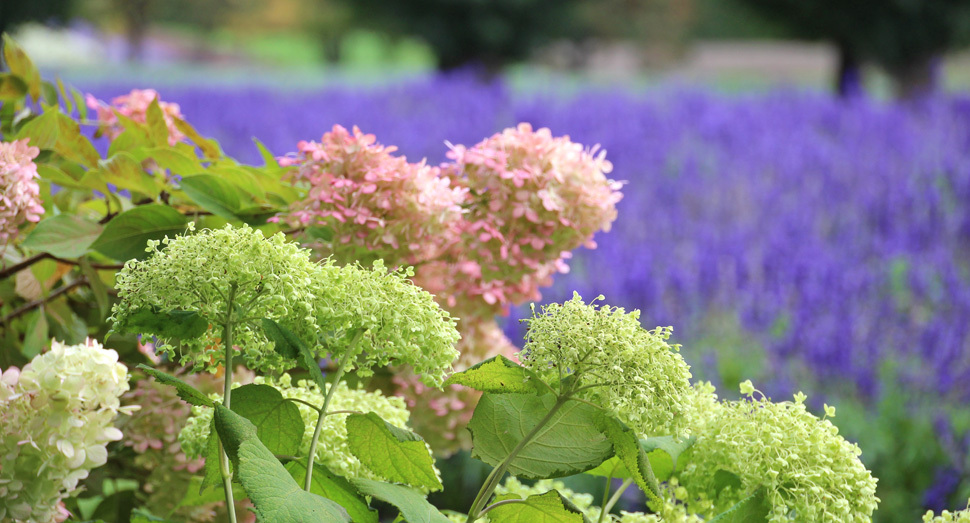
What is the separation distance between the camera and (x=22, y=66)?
38.1 inches

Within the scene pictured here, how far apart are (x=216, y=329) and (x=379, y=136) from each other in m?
4.43

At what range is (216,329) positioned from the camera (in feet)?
1.74

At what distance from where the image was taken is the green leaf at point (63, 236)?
77 cm

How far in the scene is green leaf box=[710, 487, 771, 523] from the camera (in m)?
0.55

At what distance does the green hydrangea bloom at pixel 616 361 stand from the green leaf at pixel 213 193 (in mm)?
394

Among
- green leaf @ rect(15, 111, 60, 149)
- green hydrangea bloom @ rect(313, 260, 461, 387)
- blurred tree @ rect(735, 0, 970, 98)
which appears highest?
green hydrangea bloom @ rect(313, 260, 461, 387)

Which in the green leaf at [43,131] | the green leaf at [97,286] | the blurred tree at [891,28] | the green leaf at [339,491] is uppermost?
the green leaf at [43,131]

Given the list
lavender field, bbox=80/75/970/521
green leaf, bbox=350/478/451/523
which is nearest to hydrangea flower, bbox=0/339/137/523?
green leaf, bbox=350/478/451/523

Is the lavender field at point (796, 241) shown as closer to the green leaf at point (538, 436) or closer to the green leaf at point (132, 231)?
the green leaf at point (132, 231)

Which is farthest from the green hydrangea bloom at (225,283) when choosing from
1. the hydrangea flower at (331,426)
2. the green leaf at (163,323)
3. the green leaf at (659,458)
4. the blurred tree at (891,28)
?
the blurred tree at (891,28)

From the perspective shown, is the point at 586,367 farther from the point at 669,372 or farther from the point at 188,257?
the point at 188,257

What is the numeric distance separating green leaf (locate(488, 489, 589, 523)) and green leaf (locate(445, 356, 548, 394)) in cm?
7

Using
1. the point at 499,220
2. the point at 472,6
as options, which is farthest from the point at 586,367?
the point at 472,6

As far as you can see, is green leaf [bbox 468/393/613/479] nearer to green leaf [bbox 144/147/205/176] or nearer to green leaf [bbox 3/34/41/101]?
green leaf [bbox 144/147/205/176]
